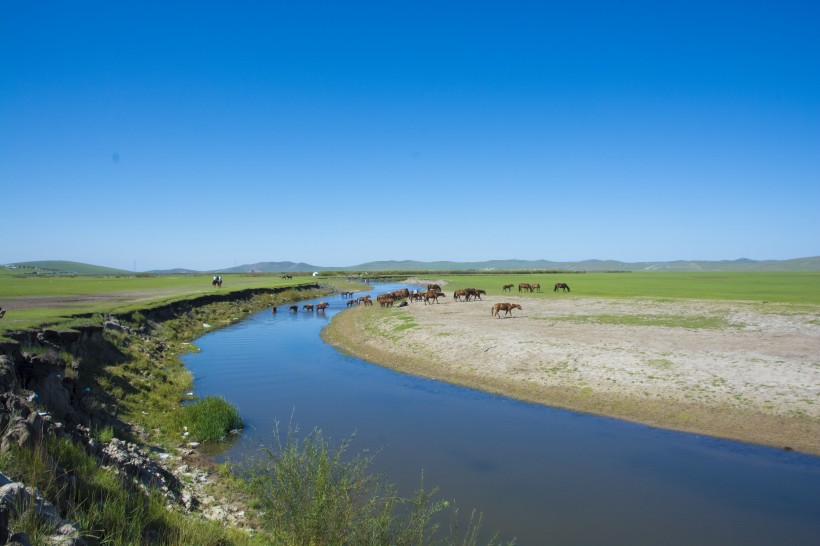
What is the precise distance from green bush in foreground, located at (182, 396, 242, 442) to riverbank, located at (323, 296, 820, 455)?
9.10 m

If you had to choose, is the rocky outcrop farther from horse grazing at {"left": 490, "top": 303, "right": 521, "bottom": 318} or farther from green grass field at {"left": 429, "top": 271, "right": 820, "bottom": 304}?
green grass field at {"left": 429, "top": 271, "right": 820, "bottom": 304}

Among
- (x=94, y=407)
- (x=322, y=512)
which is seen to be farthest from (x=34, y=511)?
(x=94, y=407)

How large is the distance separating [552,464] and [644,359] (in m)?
9.30

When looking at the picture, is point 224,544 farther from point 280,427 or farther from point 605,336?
point 605,336

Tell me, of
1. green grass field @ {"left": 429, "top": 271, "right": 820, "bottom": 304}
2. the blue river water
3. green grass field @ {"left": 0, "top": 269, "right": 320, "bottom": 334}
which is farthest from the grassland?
green grass field @ {"left": 0, "top": 269, "right": 320, "bottom": 334}

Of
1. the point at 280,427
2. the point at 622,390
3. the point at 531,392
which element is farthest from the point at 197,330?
the point at 622,390

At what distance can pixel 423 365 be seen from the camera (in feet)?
73.0

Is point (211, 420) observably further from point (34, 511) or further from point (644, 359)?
point (644, 359)

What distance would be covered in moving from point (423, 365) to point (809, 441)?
14.0m

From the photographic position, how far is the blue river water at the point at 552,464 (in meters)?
8.71

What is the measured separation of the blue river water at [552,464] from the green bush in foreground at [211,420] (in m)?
0.65

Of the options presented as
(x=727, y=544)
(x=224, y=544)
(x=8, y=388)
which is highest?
(x=8, y=388)

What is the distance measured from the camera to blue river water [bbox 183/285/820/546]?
28.6 feet

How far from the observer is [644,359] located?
60.7ft
